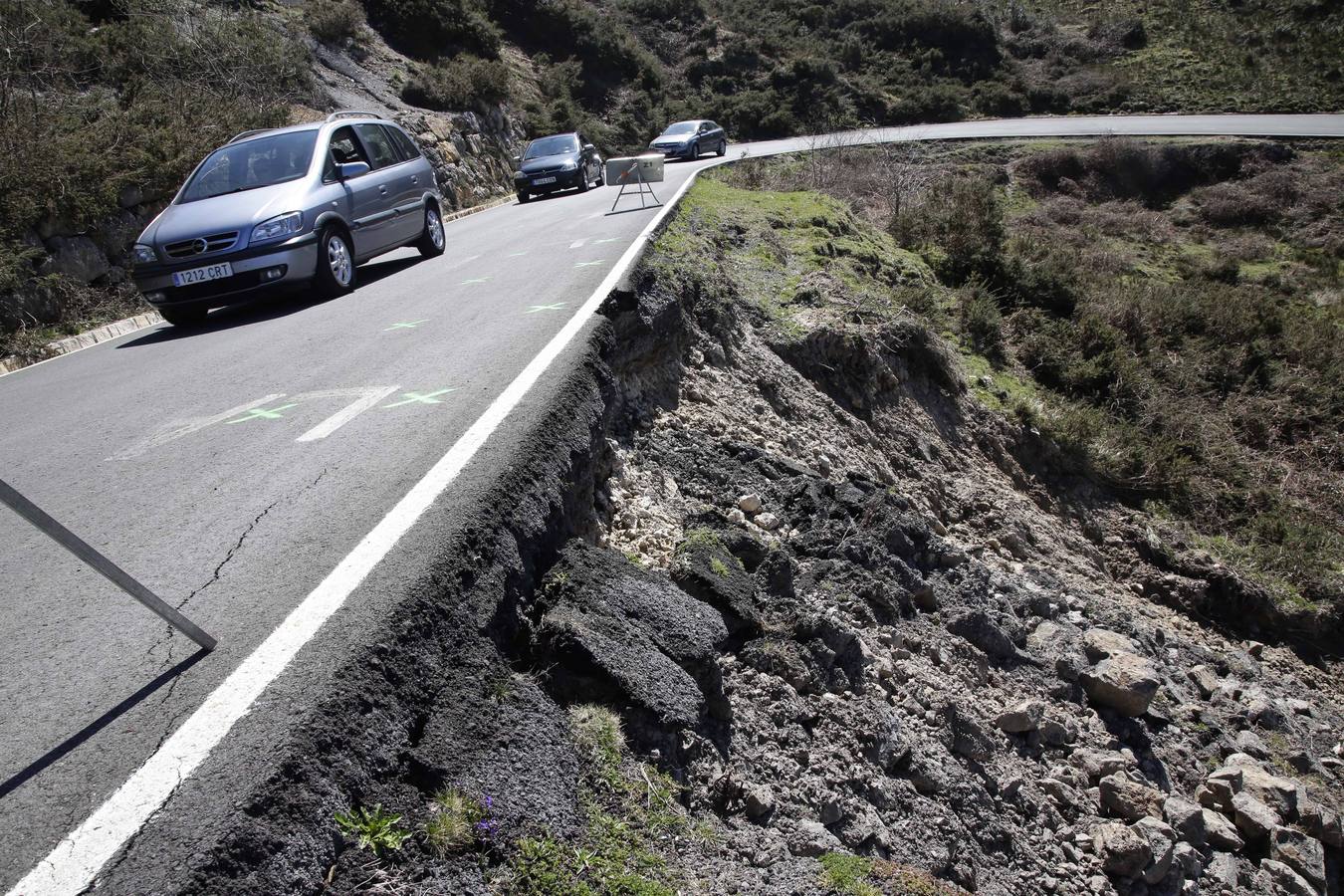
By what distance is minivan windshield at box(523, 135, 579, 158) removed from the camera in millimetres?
24219

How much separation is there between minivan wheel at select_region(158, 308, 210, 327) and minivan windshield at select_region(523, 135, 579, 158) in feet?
50.5

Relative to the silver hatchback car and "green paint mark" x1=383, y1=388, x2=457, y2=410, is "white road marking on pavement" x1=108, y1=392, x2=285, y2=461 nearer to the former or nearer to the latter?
"green paint mark" x1=383, y1=388, x2=457, y2=410

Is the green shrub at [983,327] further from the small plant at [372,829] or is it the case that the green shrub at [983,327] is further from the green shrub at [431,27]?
the green shrub at [431,27]

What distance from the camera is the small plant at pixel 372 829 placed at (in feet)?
7.59

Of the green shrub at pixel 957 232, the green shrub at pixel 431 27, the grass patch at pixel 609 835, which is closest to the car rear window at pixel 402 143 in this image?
the green shrub at pixel 957 232

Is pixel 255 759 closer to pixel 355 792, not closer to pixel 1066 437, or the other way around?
pixel 355 792

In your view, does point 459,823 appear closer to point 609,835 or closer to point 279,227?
point 609,835

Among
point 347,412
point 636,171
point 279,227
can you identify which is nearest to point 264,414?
point 347,412

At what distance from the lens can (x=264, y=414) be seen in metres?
5.75

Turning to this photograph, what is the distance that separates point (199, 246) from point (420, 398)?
17.3ft

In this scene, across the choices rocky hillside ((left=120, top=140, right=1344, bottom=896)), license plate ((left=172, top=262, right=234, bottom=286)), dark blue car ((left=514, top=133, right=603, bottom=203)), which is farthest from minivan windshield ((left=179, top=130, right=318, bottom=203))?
dark blue car ((left=514, top=133, right=603, bottom=203))

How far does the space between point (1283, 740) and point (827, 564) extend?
4.12 meters

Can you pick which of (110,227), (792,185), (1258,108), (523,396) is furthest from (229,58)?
(1258,108)

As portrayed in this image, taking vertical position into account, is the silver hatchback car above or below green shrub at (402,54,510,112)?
below
